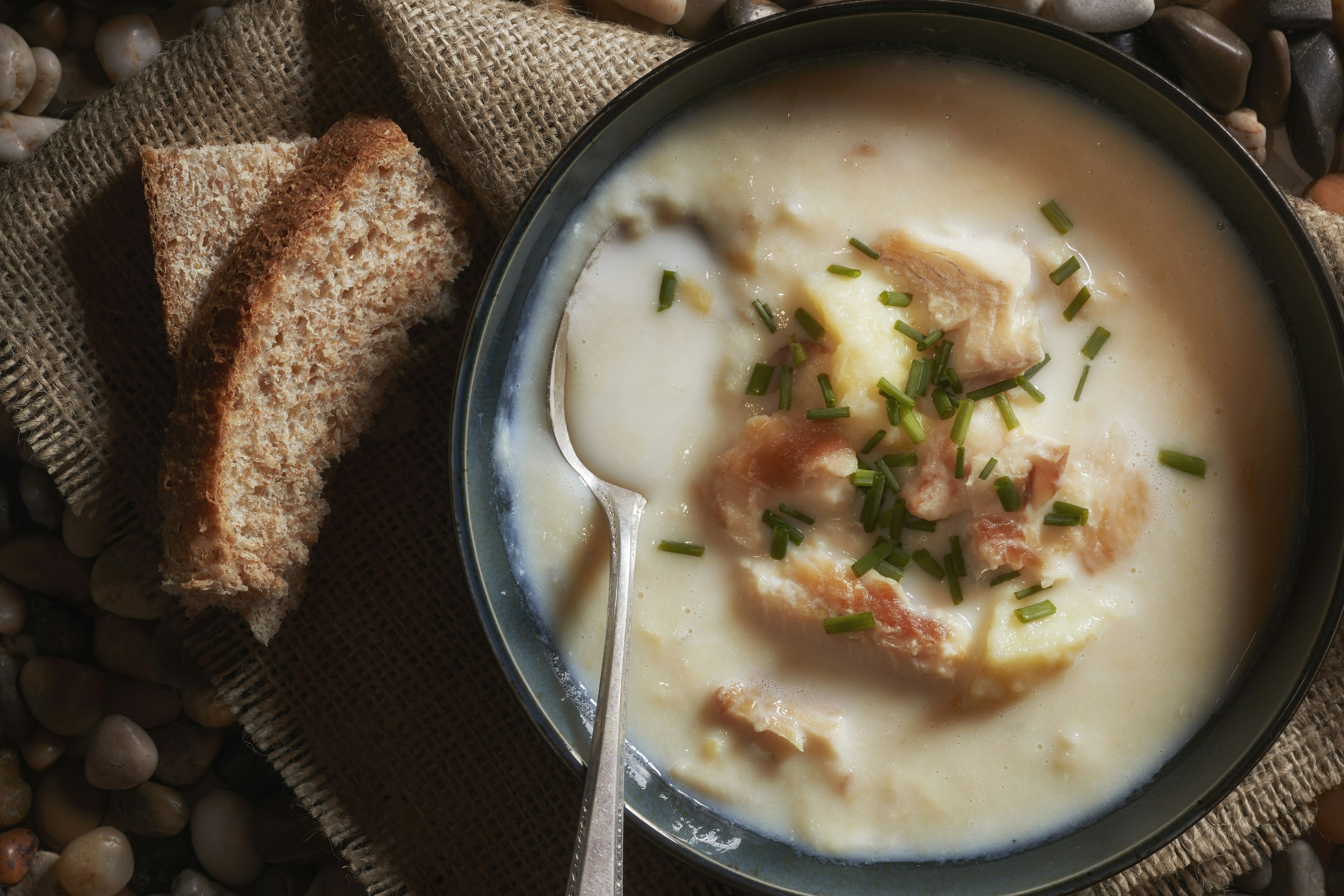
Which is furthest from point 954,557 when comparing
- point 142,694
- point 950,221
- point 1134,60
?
point 142,694

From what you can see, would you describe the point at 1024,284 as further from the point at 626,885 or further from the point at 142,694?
the point at 142,694

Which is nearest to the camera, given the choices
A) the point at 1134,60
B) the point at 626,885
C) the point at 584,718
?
the point at 1134,60

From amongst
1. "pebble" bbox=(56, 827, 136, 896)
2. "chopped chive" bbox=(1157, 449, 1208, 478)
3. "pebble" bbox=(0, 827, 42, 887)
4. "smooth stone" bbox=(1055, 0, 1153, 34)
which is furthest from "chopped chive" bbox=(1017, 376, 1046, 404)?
"pebble" bbox=(0, 827, 42, 887)

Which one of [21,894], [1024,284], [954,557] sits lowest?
[21,894]

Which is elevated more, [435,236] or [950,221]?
[950,221]

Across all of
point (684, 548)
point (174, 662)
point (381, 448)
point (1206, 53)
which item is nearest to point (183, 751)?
point (174, 662)

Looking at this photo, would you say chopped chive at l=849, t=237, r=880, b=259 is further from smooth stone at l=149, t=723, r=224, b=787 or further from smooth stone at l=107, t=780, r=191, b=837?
smooth stone at l=107, t=780, r=191, b=837

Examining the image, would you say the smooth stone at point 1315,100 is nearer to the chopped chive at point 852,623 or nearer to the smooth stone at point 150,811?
the chopped chive at point 852,623

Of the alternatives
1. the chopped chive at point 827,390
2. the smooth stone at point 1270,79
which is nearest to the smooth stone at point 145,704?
the chopped chive at point 827,390
